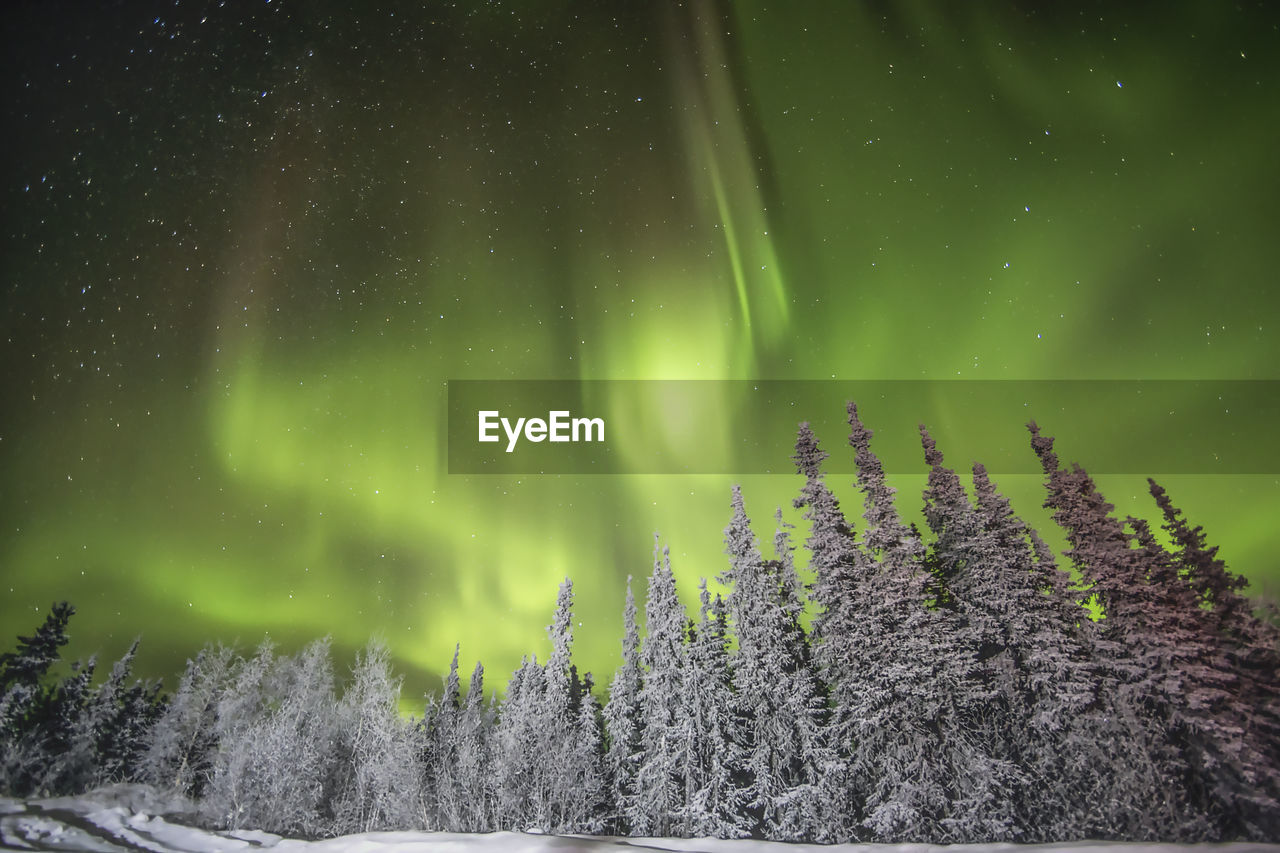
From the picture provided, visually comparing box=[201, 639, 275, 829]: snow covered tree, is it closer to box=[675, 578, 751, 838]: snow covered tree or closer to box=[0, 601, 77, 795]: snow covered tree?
box=[0, 601, 77, 795]: snow covered tree

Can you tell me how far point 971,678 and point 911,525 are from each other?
5.88 m

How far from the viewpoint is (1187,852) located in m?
6.97

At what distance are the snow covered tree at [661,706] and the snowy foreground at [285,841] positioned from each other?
20620 millimetres

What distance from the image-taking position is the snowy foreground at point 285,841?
743cm

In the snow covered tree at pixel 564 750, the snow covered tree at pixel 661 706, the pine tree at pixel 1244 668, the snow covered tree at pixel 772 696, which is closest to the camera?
the pine tree at pixel 1244 668

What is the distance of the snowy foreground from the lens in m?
7.43

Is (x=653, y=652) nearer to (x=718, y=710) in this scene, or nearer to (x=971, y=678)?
(x=718, y=710)

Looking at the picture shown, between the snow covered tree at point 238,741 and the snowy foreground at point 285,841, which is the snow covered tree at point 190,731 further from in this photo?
the snowy foreground at point 285,841

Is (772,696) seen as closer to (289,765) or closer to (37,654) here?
(289,765)

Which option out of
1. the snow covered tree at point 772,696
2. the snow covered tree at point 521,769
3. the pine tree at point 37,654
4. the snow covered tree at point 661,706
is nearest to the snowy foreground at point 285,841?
the snow covered tree at point 772,696

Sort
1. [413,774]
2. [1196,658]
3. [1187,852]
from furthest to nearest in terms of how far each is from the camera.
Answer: [413,774] < [1196,658] < [1187,852]

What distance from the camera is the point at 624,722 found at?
1382 inches

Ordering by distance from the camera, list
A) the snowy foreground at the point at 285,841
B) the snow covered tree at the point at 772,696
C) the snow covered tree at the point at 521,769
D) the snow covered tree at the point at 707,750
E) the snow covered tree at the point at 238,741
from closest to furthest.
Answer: the snowy foreground at the point at 285,841 → the snow covered tree at the point at 772,696 → the snow covered tree at the point at 707,750 → the snow covered tree at the point at 521,769 → the snow covered tree at the point at 238,741

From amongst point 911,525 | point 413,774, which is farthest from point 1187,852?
point 413,774
